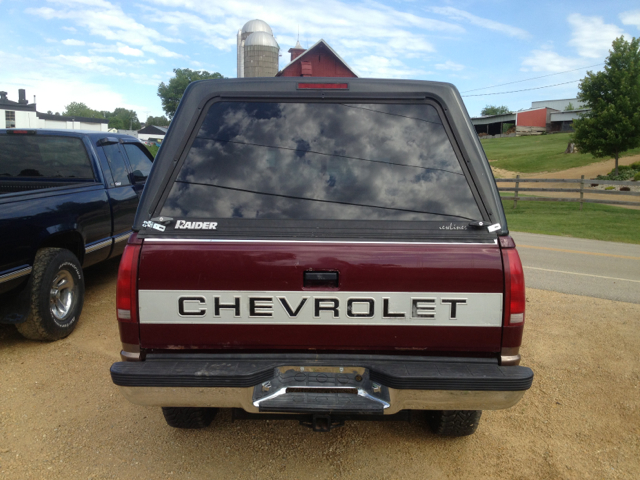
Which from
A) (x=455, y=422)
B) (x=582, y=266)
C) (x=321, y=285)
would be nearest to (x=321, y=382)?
(x=321, y=285)

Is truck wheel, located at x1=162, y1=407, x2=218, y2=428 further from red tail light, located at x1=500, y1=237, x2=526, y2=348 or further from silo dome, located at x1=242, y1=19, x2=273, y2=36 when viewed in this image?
silo dome, located at x1=242, y1=19, x2=273, y2=36

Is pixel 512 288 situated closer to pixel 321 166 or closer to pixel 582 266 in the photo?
pixel 321 166

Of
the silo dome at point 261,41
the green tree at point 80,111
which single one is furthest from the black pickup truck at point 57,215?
the green tree at point 80,111

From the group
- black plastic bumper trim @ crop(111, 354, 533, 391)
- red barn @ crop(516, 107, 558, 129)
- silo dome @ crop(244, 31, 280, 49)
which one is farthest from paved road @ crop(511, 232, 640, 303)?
red barn @ crop(516, 107, 558, 129)

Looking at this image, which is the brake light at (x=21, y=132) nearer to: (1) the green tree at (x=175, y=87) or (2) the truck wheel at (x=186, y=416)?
(2) the truck wheel at (x=186, y=416)

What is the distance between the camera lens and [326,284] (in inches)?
96.8

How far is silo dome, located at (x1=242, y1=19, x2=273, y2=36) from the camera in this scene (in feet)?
73.0

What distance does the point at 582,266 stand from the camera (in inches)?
350

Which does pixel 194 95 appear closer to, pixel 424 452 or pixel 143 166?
pixel 424 452

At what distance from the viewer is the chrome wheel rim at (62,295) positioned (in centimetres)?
475

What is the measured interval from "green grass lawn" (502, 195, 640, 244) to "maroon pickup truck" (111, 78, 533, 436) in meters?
12.3

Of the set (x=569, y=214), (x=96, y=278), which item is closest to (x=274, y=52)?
(x=569, y=214)

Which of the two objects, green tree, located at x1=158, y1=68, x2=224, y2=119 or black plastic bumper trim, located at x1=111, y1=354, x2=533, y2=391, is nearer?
black plastic bumper trim, located at x1=111, y1=354, x2=533, y2=391

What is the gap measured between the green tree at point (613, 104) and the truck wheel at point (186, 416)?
90.3ft
